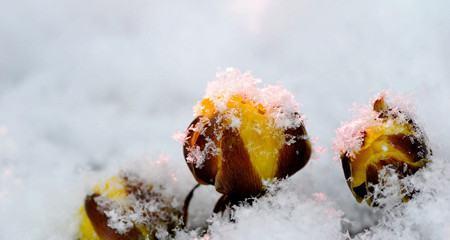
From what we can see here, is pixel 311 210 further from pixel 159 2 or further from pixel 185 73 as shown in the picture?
pixel 159 2

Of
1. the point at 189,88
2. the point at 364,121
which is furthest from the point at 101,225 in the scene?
the point at 189,88

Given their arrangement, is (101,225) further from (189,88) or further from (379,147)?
(189,88)

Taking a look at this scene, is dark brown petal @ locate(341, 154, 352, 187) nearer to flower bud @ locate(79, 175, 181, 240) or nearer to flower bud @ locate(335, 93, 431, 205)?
flower bud @ locate(335, 93, 431, 205)

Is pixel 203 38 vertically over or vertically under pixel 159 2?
under

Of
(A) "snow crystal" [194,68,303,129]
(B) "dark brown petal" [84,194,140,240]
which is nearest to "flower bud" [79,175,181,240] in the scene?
(B) "dark brown petal" [84,194,140,240]

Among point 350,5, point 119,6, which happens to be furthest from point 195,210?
point 119,6

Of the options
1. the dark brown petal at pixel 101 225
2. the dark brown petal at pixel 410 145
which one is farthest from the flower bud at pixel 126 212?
the dark brown petal at pixel 410 145

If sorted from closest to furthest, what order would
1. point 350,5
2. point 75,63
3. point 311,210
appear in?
point 311,210 < point 350,5 < point 75,63

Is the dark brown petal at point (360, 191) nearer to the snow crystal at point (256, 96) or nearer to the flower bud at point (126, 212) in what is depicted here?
the snow crystal at point (256, 96)
